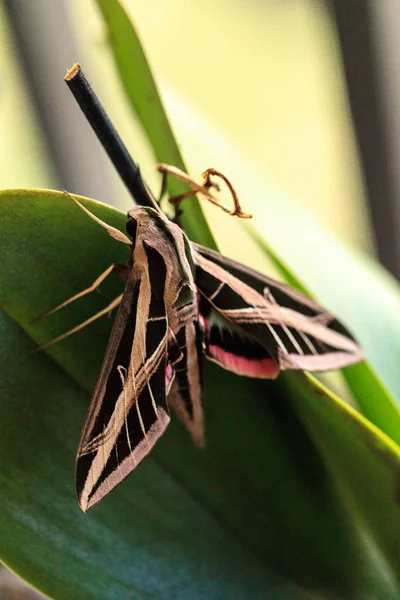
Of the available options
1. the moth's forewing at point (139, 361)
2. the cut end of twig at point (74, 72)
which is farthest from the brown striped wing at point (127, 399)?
the cut end of twig at point (74, 72)

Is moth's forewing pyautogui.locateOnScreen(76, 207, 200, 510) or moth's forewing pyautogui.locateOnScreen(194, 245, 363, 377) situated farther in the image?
moth's forewing pyautogui.locateOnScreen(194, 245, 363, 377)

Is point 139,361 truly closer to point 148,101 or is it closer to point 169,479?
point 169,479

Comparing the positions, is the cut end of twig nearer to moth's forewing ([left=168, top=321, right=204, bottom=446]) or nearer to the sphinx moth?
the sphinx moth

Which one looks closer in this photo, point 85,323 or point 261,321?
point 85,323

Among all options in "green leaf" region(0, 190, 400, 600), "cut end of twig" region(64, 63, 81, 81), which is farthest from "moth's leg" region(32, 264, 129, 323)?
"cut end of twig" region(64, 63, 81, 81)

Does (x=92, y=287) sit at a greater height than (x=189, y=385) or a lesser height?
greater

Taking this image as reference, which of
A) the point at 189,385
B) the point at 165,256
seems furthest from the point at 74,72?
the point at 189,385

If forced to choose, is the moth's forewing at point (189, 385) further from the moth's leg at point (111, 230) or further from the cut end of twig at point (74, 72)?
the cut end of twig at point (74, 72)

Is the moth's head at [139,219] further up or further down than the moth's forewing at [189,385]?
further up
